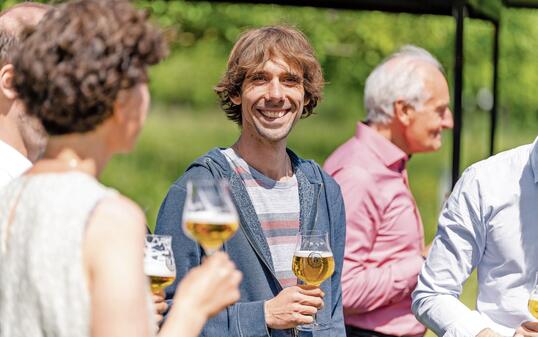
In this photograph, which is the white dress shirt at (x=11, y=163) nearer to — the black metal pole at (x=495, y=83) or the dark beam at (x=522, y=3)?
the black metal pole at (x=495, y=83)

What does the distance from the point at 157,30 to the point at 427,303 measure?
1771 millimetres

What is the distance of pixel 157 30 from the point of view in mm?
2412

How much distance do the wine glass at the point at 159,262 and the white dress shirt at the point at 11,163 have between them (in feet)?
1.78

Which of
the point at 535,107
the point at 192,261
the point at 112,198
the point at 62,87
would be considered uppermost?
the point at 62,87

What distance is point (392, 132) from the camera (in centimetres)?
536

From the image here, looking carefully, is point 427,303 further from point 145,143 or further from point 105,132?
point 145,143

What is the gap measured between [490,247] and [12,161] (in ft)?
5.25

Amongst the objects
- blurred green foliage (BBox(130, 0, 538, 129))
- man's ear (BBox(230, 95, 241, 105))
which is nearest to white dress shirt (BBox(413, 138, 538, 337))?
man's ear (BBox(230, 95, 241, 105))

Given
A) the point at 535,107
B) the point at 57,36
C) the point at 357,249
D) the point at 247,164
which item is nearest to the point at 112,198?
the point at 57,36

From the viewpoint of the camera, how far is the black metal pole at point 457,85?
6215mm

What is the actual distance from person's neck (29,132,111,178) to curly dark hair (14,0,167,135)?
0.02 m

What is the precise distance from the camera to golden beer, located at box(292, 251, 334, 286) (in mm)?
3500

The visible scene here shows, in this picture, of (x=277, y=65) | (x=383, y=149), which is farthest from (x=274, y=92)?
(x=383, y=149)

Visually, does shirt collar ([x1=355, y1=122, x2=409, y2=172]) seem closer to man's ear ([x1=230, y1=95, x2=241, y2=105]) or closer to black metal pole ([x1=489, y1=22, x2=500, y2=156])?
man's ear ([x1=230, y1=95, x2=241, y2=105])
